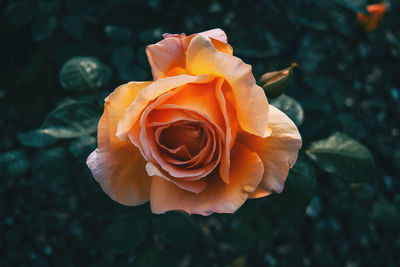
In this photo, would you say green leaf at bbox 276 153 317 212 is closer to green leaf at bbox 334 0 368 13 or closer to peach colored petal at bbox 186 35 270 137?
peach colored petal at bbox 186 35 270 137

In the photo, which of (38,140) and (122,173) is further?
(38,140)

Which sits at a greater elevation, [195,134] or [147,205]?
[195,134]

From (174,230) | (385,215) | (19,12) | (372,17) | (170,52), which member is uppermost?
(170,52)

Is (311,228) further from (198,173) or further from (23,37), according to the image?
(23,37)

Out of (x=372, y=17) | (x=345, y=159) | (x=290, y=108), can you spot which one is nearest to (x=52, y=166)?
(x=290, y=108)

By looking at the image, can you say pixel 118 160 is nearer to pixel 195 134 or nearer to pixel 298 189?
pixel 195 134

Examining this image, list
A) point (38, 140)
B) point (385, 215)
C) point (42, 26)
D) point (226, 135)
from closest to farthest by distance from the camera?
1. point (226, 135)
2. point (38, 140)
3. point (42, 26)
4. point (385, 215)

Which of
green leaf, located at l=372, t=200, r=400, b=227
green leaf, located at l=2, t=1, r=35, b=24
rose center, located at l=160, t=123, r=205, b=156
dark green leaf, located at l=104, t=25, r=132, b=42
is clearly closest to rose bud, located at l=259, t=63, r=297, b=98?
rose center, located at l=160, t=123, r=205, b=156
